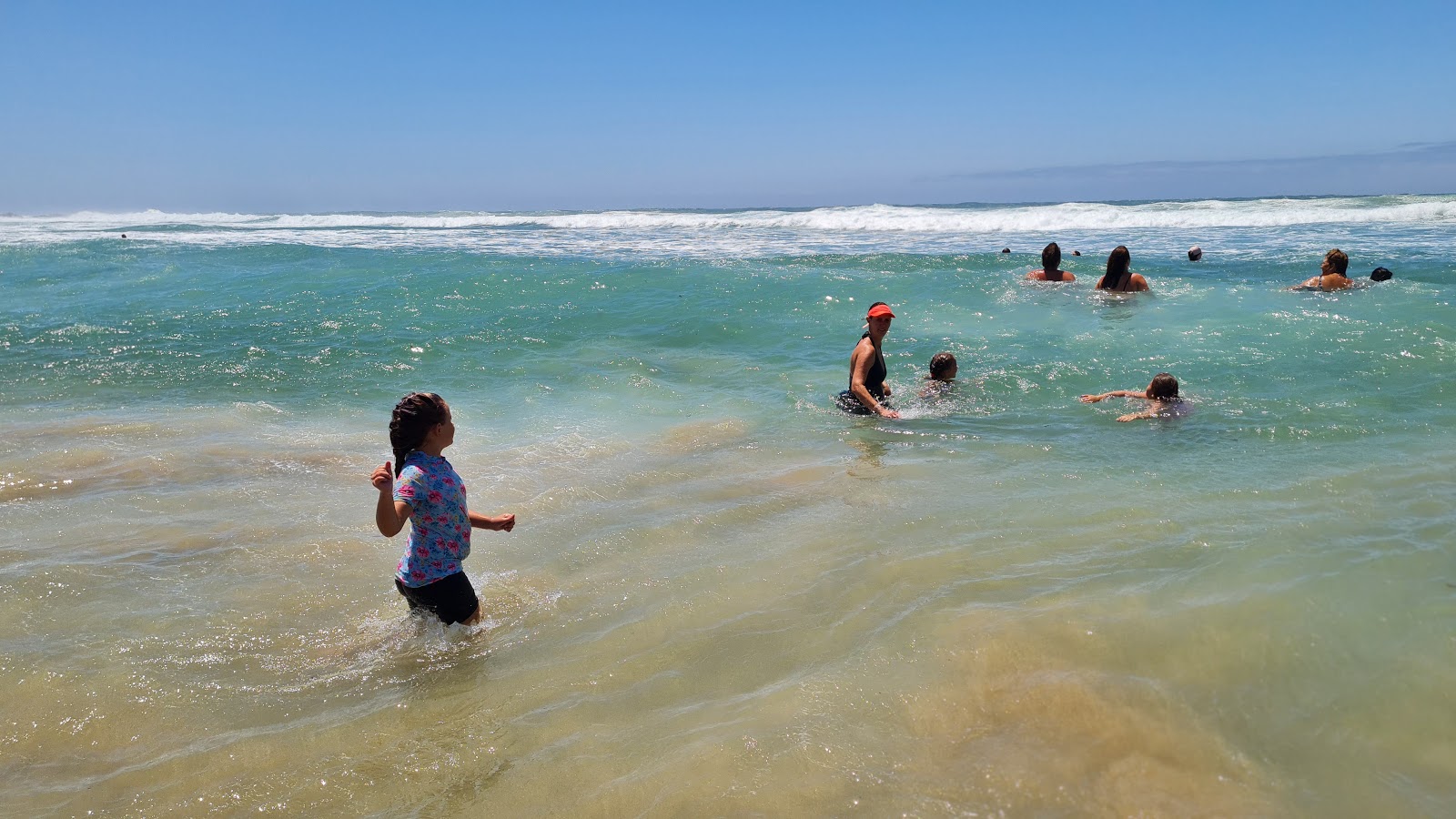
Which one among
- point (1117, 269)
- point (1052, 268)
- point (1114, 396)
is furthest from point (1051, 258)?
point (1114, 396)

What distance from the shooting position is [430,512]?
12.7 ft

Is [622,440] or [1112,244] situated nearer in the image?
[622,440]

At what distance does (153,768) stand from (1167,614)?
4.04 m

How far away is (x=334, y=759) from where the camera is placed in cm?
321

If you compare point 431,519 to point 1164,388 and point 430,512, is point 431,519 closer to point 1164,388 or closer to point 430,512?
point 430,512

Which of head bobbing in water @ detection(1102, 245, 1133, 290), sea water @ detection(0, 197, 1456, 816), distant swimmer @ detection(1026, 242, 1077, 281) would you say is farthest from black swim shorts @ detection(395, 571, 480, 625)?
distant swimmer @ detection(1026, 242, 1077, 281)

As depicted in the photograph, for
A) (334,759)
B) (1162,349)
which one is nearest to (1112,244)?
(1162,349)

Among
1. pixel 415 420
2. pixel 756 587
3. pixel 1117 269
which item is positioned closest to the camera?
pixel 415 420

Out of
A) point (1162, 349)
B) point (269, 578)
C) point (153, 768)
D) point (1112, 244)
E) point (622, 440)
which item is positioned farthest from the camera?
point (1112, 244)

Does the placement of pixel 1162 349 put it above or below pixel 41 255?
below

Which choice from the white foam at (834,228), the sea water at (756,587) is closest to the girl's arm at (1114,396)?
the sea water at (756,587)

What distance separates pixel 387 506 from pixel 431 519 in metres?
0.36

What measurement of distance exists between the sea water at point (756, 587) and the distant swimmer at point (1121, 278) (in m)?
2.49

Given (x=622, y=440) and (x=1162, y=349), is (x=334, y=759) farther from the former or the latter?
(x=1162, y=349)
